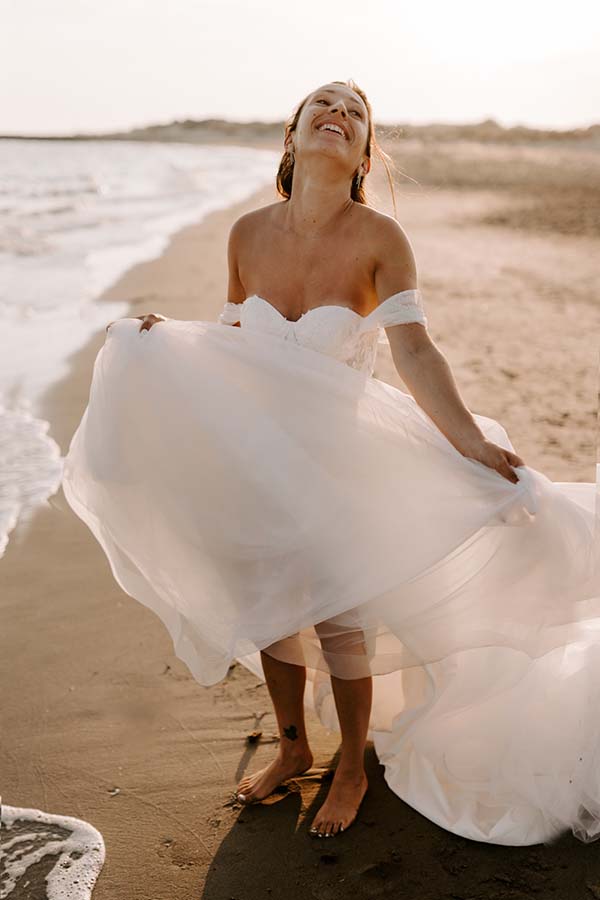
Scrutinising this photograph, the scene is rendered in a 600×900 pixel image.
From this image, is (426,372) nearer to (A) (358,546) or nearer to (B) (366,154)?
(A) (358,546)

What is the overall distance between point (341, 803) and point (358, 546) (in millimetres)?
867

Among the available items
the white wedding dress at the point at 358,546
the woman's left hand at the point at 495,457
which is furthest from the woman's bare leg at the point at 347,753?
the woman's left hand at the point at 495,457

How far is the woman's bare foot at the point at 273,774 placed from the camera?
3.04 m

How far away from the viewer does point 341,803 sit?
2.94m

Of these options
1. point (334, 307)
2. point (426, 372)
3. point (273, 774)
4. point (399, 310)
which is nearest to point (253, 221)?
point (334, 307)

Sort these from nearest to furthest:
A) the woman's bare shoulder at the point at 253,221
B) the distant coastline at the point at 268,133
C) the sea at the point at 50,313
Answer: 1. the sea at the point at 50,313
2. the woman's bare shoulder at the point at 253,221
3. the distant coastline at the point at 268,133

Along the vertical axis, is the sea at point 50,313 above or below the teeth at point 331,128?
below

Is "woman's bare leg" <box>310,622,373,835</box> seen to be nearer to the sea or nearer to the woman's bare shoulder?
the sea

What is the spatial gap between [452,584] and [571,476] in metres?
3.28

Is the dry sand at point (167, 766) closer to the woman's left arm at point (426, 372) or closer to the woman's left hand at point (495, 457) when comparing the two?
the woman's left arm at point (426, 372)

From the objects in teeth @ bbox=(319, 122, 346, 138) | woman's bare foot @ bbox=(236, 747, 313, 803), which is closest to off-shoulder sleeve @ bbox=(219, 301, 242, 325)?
teeth @ bbox=(319, 122, 346, 138)

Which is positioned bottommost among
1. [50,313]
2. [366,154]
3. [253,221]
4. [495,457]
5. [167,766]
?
[167,766]

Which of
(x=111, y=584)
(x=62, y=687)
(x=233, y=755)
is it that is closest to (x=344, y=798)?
(x=233, y=755)

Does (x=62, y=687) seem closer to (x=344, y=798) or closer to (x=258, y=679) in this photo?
(x=258, y=679)
